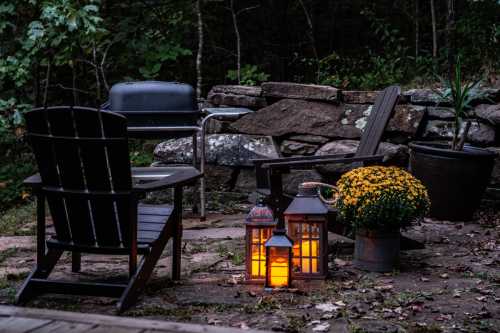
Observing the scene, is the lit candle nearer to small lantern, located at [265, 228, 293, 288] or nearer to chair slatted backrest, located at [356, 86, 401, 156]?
small lantern, located at [265, 228, 293, 288]

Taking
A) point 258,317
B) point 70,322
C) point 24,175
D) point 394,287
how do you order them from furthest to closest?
1. point 24,175
2. point 394,287
3. point 258,317
4. point 70,322

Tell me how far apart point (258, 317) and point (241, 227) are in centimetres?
203

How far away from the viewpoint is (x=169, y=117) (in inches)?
195

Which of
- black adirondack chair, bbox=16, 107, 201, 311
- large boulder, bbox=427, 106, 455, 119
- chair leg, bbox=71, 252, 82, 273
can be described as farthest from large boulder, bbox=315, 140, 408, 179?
black adirondack chair, bbox=16, 107, 201, 311

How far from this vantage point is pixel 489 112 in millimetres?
5547

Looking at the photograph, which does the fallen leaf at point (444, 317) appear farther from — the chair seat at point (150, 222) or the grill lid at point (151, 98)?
the grill lid at point (151, 98)

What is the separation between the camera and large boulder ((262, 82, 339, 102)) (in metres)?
5.98

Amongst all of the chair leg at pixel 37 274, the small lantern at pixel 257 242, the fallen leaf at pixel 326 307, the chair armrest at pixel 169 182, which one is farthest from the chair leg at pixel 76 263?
the fallen leaf at pixel 326 307

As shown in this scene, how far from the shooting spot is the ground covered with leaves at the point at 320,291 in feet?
9.43

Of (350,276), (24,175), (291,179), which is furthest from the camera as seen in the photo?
(24,175)

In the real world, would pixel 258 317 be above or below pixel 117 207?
below

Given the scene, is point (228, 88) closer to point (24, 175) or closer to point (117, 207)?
point (24, 175)

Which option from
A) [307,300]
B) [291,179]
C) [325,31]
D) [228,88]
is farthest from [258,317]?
[325,31]

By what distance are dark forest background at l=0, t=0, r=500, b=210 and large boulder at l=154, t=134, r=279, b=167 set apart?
1.08 metres
